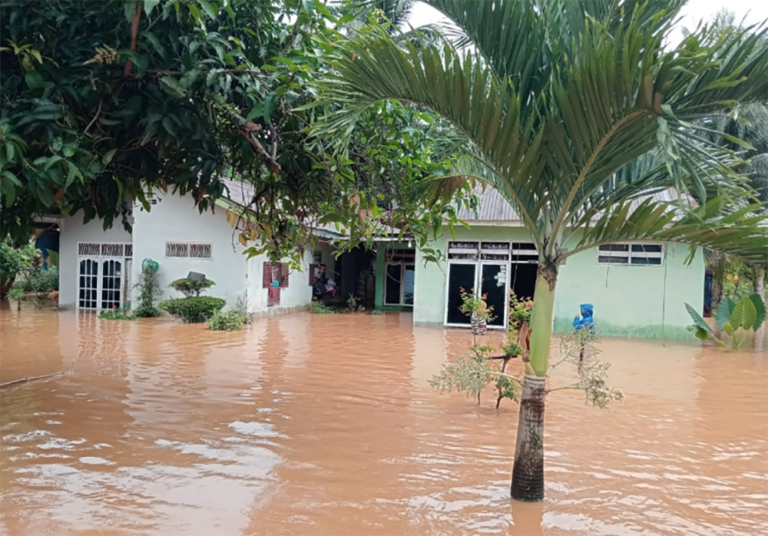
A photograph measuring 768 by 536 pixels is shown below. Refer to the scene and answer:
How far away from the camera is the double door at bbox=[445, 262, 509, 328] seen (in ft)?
53.6

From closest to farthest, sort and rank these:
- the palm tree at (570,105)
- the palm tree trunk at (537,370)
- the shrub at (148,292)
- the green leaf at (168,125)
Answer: the palm tree at (570,105) → the palm tree trunk at (537,370) → the green leaf at (168,125) → the shrub at (148,292)

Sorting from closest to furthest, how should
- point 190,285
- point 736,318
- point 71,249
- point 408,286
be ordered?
point 736,318
point 190,285
point 71,249
point 408,286

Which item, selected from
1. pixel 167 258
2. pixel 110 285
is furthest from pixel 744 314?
pixel 110 285

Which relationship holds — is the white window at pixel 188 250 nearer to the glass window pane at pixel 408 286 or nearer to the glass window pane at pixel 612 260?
the glass window pane at pixel 408 286

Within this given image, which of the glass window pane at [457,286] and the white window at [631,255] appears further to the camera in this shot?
the glass window pane at [457,286]

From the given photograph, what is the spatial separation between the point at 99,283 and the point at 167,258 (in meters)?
3.23

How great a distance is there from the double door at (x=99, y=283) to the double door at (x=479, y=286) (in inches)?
394

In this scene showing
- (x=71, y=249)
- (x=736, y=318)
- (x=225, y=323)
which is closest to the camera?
(x=736, y=318)

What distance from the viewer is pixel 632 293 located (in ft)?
50.9

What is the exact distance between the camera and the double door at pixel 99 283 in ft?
60.0

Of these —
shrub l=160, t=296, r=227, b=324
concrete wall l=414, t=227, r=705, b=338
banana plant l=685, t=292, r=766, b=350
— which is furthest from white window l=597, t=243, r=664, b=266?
shrub l=160, t=296, r=227, b=324

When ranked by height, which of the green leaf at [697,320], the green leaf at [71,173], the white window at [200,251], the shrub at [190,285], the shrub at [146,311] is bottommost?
the shrub at [146,311]

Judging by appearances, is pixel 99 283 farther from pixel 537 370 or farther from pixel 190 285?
pixel 537 370

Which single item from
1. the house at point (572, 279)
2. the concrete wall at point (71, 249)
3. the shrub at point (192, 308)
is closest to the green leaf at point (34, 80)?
the house at point (572, 279)
